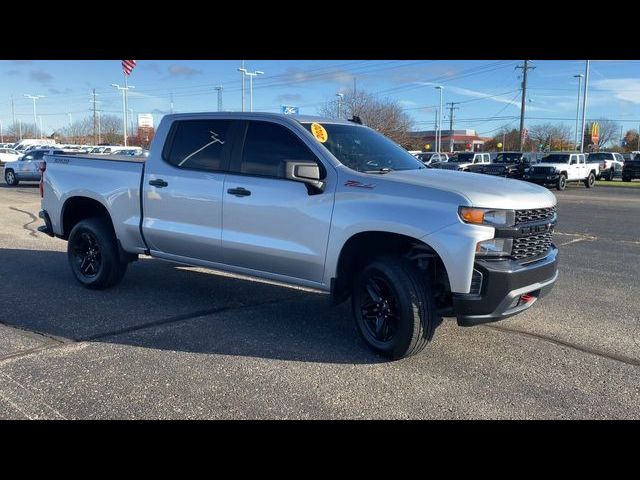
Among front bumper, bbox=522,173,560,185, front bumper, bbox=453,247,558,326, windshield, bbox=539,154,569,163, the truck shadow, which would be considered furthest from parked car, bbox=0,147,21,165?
front bumper, bbox=453,247,558,326

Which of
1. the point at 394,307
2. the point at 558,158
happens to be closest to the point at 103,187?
the point at 394,307

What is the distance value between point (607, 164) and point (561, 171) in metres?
11.1

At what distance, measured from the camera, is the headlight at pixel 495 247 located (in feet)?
13.8

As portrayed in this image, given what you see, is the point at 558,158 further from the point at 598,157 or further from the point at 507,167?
the point at 598,157

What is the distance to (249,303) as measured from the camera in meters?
6.34

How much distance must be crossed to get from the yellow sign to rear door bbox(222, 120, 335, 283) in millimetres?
150

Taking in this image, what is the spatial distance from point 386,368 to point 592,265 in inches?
216

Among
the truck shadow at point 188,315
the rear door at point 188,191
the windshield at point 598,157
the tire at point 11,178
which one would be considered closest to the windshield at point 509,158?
the windshield at point 598,157

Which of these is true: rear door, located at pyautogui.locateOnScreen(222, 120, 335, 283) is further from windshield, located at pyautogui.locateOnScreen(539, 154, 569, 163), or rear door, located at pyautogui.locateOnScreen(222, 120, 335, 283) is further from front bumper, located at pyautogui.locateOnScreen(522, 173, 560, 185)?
windshield, located at pyautogui.locateOnScreen(539, 154, 569, 163)

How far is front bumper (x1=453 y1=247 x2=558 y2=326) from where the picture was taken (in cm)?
419

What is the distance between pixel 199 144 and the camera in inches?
235
